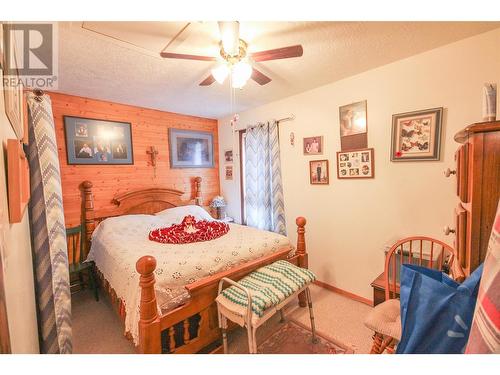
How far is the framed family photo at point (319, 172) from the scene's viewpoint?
244 cm

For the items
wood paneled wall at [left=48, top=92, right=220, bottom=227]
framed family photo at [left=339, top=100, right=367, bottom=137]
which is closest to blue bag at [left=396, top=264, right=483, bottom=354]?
framed family photo at [left=339, top=100, right=367, bottom=137]

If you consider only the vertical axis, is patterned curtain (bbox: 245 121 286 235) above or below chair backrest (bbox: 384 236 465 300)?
above

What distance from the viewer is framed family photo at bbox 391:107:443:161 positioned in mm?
1734

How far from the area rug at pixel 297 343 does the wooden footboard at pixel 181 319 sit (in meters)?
0.40

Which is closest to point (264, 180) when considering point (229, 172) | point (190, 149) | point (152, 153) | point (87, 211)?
point (229, 172)

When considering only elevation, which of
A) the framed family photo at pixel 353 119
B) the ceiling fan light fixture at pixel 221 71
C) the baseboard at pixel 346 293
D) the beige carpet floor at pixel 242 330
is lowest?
the baseboard at pixel 346 293

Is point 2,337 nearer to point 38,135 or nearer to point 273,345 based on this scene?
point 38,135

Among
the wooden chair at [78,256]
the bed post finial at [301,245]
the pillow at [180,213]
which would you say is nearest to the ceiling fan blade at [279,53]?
the bed post finial at [301,245]

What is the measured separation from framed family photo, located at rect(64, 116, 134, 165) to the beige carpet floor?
1560 mm

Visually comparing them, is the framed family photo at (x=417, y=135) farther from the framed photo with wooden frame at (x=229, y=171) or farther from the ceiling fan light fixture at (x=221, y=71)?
the framed photo with wooden frame at (x=229, y=171)

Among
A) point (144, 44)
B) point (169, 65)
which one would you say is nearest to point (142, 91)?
point (169, 65)

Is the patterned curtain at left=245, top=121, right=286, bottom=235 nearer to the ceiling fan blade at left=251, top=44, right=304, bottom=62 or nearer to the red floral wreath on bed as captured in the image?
the red floral wreath on bed

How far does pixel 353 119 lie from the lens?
2.19 meters
